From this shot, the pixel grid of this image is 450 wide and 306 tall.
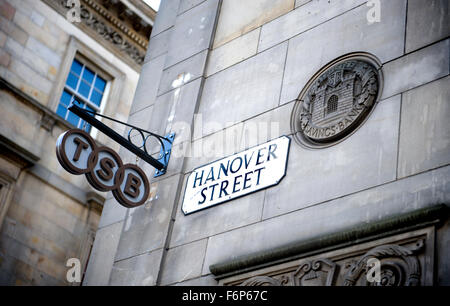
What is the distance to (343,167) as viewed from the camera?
9.91 metres

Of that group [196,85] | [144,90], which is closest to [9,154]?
[144,90]

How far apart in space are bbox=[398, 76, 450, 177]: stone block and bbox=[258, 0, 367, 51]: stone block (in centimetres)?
229

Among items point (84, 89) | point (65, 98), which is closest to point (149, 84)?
point (65, 98)

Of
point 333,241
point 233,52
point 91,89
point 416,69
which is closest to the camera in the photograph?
point 333,241

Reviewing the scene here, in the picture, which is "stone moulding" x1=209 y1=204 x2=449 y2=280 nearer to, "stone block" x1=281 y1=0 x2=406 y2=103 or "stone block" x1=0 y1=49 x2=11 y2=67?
"stone block" x1=281 y1=0 x2=406 y2=103

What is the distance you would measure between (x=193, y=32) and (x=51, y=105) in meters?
8.89

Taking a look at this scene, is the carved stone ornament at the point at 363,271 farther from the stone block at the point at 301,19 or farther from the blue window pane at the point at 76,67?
the blue window pane at the point at 76,67

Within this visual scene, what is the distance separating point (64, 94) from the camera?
898 inches

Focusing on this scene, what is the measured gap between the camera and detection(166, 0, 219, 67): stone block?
45.5 ft

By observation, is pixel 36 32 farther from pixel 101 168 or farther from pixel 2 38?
pixel 101 168

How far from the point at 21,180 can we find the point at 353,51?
1226 centimetres

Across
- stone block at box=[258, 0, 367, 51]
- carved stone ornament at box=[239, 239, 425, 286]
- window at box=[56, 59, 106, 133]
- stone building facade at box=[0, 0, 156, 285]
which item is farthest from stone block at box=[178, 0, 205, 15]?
window at box=[56, 59, 106, 133]
